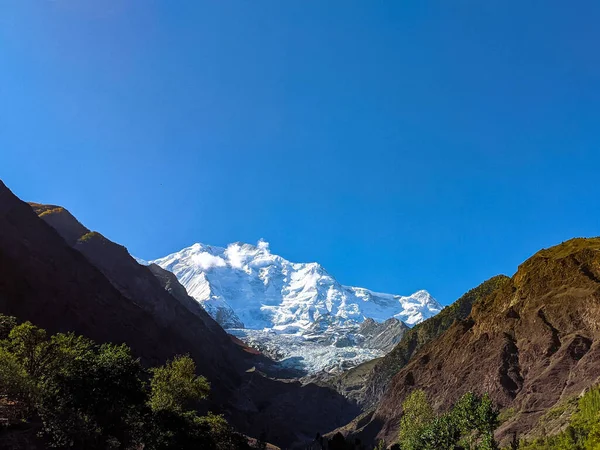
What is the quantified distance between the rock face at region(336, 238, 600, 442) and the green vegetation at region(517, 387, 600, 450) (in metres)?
8.35

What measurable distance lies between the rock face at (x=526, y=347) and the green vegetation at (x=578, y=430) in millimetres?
8347

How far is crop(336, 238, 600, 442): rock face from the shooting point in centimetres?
8271

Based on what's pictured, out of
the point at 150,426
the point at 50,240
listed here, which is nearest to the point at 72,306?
the point at 50,240

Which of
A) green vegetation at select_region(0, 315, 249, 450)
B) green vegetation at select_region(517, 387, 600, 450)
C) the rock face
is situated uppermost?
the rock face

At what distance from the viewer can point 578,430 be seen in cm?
5972

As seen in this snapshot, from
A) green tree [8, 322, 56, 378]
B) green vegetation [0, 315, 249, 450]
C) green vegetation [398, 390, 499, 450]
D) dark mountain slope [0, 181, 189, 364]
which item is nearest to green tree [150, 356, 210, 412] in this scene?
green vegetation [0, 315, 249, 450]

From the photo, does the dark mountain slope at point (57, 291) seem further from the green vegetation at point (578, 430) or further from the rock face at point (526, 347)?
the green vegetation at point (578, 430)

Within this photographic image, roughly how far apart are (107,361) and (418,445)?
57757mm

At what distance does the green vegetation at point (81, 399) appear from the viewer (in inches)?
1625

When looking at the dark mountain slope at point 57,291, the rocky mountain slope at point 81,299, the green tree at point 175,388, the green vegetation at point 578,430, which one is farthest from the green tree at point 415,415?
the dark mountain slope at point 57,291

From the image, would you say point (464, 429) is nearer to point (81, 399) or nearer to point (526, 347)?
point (526, 347)

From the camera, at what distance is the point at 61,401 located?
136 ft

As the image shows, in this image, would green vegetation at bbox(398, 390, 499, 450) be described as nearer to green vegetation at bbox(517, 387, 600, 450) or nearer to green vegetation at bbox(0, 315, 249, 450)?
green vegetation at bbox(517, 387, 600, 450)

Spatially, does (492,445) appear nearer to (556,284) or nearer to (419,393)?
(419,393)
